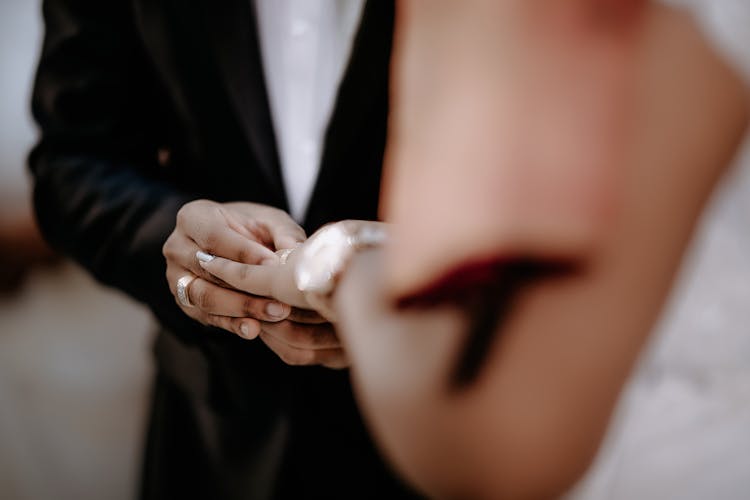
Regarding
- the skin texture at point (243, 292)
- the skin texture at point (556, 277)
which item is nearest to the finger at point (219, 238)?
the skin texture at point (243, 292)

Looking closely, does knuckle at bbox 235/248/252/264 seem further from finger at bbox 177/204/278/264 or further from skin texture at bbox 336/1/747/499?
skin texture at bbox 336/1/747/499

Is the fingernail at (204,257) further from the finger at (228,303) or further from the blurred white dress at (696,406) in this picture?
the blurred white dress at (696,406)

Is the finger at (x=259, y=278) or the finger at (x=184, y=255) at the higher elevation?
the finger at (x=259, y=278)

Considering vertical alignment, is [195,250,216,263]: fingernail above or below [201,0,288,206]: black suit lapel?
below

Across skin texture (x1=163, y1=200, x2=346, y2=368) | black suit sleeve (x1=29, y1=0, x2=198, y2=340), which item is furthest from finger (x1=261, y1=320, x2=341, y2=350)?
black suit sleeve (x1=29, y1=0, x2=198, y2=340)

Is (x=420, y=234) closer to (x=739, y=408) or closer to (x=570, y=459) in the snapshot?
(x=570, y=459)

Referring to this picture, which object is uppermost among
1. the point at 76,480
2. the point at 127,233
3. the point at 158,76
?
the point at 158,76

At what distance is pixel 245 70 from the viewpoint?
33cm

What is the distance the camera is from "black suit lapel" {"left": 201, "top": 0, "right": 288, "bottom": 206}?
33cm

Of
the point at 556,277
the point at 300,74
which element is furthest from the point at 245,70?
the point at 556,277

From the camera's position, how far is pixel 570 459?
0.17 m

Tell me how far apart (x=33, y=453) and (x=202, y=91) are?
88 cm

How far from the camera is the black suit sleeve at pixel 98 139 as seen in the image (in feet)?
1.30

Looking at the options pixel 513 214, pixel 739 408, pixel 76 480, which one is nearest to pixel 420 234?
pixel 513 214
